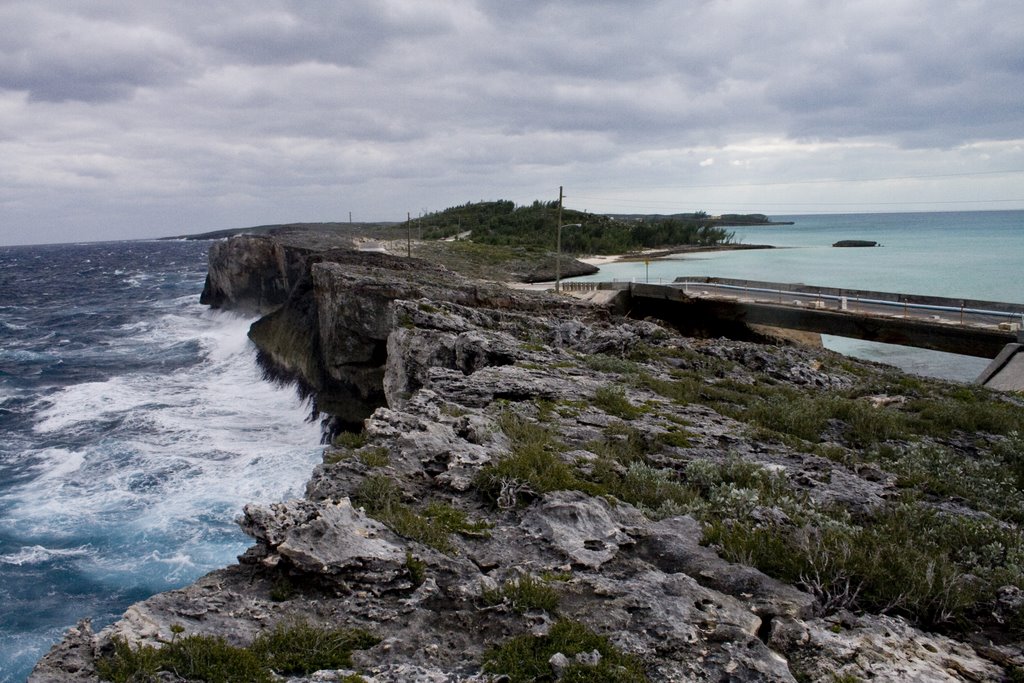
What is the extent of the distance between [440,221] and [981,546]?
360 feet

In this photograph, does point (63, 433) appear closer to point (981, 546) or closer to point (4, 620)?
point (4, 620)

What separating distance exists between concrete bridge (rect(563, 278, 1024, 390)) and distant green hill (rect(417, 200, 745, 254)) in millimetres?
38530

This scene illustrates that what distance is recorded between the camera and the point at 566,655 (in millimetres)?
4430

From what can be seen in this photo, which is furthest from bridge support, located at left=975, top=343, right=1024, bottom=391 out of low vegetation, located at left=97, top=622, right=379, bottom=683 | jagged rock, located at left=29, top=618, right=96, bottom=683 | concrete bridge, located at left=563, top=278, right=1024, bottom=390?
jagged rock, located at left=29, top=618, right=96, bottom=683

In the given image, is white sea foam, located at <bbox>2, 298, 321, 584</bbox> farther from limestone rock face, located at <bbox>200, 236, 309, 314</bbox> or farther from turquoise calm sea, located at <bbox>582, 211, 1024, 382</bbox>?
turquoise calm sea, located at <bbox>582, 211, 1024, 382</bbox>

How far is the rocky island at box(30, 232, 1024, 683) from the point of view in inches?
175

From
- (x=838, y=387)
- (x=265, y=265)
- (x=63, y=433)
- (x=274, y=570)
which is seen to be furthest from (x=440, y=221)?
(x=274, y=570)

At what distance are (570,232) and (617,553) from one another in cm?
7846

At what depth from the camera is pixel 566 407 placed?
10.6 metres

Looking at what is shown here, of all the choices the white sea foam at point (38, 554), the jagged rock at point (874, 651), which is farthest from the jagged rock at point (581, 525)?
the white sea foam at point (38, 554)

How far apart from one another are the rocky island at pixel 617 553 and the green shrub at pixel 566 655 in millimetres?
19

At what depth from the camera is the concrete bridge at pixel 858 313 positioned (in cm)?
2445

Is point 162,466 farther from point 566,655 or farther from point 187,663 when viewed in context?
point 566,655

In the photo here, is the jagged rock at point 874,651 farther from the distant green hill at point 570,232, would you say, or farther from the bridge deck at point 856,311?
the distant green hill at point 570,232
